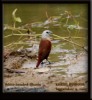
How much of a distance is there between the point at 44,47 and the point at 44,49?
0.08 feet

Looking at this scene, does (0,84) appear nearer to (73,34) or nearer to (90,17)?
(73,34)

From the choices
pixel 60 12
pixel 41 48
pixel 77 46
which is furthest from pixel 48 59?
pixel 60 12

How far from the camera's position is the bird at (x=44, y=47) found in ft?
9.93

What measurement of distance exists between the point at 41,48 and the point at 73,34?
15.5 inches

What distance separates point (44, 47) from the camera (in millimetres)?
3037

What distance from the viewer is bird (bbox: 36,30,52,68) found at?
3027 millimetres

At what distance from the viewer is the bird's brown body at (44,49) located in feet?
9.95

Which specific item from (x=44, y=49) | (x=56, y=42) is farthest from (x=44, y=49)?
(x=56, y=42)

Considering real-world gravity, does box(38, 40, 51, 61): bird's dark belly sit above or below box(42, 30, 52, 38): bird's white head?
below

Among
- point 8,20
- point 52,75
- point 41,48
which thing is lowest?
point 52,75

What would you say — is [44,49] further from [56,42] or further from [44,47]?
[56,42]

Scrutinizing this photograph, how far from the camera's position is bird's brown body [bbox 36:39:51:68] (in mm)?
3033

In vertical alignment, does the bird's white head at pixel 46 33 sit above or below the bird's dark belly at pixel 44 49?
above
